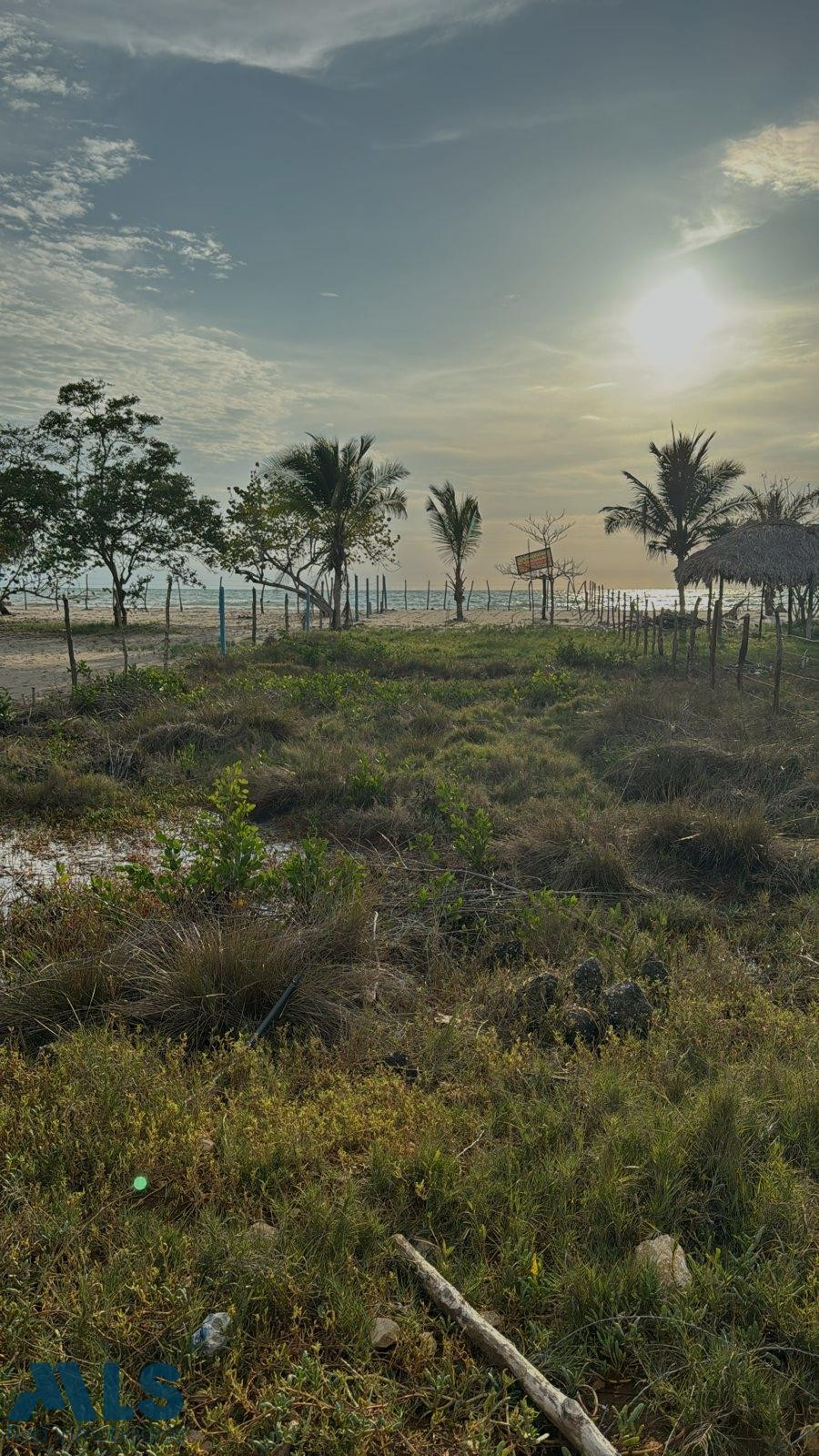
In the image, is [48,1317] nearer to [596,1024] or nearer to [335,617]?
[596,1024]

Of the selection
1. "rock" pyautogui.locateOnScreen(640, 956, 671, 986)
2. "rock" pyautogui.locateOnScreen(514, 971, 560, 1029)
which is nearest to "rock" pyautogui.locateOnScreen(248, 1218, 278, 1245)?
"rock" pyautogui.locateOnScreen(514, 971, 560, 1029)

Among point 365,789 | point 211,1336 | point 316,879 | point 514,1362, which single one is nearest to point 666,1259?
point 514,1362

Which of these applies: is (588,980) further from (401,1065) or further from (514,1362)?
(514,1362)

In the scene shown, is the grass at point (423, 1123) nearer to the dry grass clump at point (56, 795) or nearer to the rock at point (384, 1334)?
the rock at point (384, 1334)

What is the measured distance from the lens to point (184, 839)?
6.43m

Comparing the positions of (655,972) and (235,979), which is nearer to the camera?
(235,979)

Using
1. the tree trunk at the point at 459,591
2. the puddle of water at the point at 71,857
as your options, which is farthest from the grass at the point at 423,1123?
the tree trunk at the point at 459,591

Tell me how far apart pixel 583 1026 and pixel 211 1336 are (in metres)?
2.21

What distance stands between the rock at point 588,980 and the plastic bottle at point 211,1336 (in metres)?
2.44

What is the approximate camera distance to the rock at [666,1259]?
2.43 meters

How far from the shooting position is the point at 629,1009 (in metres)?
4.00

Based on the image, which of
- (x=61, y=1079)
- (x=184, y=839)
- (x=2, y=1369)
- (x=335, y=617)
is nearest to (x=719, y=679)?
(x=184, y=839)

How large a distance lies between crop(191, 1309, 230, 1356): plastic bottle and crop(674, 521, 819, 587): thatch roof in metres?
18.7

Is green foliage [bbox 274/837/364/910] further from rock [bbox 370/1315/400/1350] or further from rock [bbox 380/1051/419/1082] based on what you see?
rock [bbox 370/1315/400/1350]
